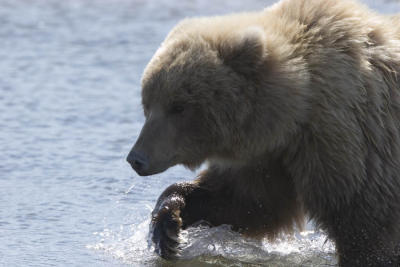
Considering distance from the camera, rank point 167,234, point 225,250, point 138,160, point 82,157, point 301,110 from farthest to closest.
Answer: point 82,157 → point 225,250 → point 167,234 → point 301,110 → point 138,160

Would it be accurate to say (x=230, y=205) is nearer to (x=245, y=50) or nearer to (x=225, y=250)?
(x=225, y=250)

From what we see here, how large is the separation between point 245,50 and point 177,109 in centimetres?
51

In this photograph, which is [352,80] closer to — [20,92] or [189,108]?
[189,108]

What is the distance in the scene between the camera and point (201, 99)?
17.4 feet

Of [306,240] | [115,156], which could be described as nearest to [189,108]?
[306,240]

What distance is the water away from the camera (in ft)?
21.5

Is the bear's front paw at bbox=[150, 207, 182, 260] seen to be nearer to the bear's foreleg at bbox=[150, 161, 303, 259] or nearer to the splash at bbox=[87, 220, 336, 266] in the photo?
the bear's foreleg at bbox=[150, 161, 303, 259]

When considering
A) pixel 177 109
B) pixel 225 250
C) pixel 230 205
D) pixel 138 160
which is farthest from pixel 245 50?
pixel 225 250

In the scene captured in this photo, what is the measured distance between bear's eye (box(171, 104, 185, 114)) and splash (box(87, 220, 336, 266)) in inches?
44.6

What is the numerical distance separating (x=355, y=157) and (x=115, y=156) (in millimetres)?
3881

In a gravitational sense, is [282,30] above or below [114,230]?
above

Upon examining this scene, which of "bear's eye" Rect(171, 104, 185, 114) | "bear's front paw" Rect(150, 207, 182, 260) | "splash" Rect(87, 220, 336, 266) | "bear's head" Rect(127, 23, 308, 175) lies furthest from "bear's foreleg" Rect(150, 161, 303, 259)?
"bear's eye" Rect(171, 104, 185, 114)

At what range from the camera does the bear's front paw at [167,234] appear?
6020 millimetres

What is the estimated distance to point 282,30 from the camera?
561 centimetres
